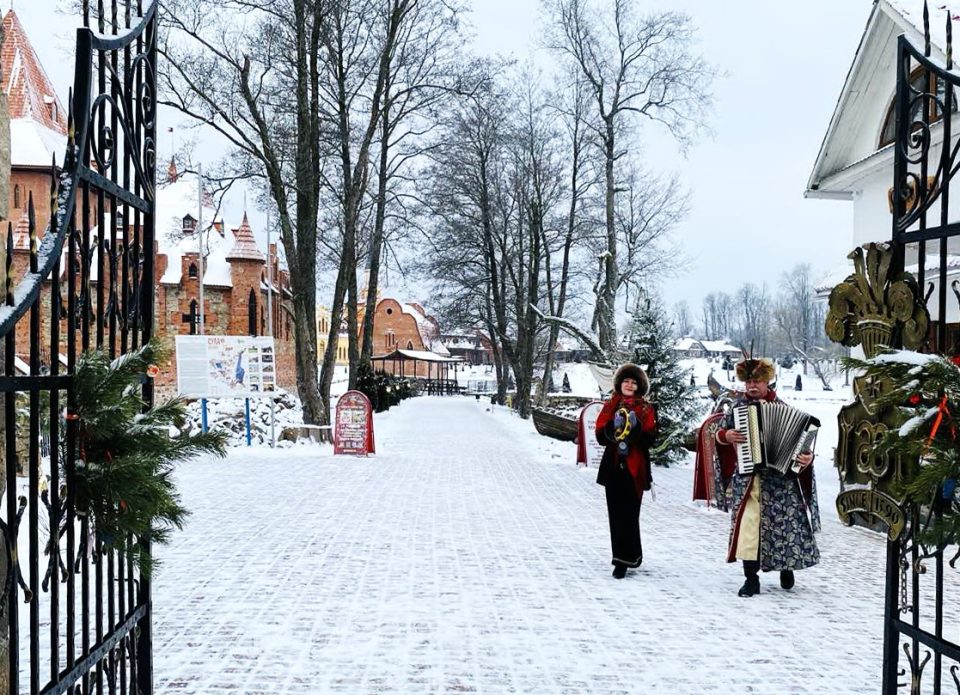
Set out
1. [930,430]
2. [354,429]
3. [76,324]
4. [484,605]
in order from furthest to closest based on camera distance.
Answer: [354,429]
[484,605]
[76,324]
[930,430]

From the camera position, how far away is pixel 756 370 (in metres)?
7.08

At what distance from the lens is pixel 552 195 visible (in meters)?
32.8

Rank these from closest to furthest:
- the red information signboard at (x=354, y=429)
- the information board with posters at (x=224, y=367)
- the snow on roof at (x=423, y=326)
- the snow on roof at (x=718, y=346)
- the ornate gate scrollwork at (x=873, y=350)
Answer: the ornate gate scrollwork at (x=873, y=350) < the information board with posters at (x=224, y=367) < the red information signboard at (x=354, y=429) < the snow on roof at (x=423, y=326) < the snow on roof at (x=718, y=346)

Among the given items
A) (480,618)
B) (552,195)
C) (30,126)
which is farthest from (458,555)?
(30,126)

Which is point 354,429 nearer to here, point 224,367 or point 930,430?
point 224,367

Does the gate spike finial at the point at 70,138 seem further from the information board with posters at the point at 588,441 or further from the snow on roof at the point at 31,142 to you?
the snow on roof at the point at 31,142

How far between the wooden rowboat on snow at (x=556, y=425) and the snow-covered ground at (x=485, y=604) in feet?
34.0

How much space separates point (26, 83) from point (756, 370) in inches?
1432

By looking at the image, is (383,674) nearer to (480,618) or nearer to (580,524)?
(480,618)

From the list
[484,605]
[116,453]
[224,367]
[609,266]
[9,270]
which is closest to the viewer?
[9,270]

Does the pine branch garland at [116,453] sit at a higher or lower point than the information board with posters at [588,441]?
higher

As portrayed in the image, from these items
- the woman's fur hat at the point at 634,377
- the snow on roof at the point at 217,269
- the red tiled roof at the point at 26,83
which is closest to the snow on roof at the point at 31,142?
the red tiled roof at the point at 26,83

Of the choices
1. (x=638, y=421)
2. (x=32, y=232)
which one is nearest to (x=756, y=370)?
(x=638, y=421)

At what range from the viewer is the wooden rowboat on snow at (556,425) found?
22.9 metres
